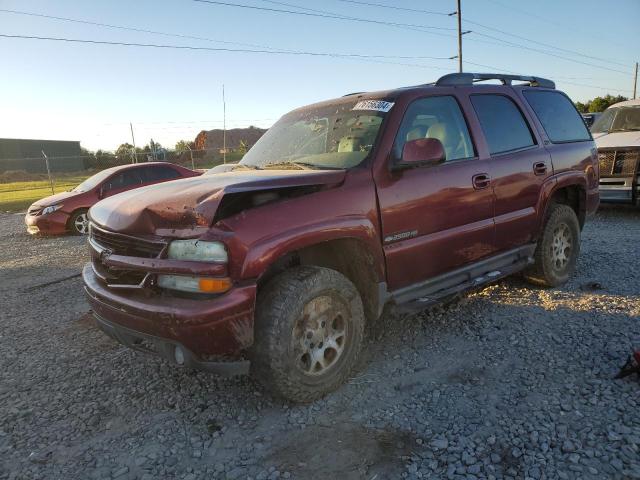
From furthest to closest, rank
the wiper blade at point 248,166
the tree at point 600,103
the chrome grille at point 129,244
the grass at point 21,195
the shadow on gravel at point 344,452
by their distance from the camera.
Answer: the tree at point 600,103 < the grass at point 21,195 < the wiper blade at point 248,166 < the chrome grille at point 129,244 < the shadow on gravel at point 344,452

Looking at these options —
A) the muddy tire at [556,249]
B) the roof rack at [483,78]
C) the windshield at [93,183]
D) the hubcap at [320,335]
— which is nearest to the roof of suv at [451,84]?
the roof rack at [483,78]

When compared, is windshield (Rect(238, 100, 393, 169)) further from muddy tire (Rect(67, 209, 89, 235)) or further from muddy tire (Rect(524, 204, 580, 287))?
muddy tire (Rect(67, 209, 89, 235))

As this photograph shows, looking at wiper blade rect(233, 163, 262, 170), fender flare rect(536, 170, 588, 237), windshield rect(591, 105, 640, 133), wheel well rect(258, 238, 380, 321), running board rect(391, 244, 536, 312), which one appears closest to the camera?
wheel well rect(258, 238, 380, 321)

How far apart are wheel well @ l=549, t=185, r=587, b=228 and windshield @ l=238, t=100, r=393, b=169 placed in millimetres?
2604

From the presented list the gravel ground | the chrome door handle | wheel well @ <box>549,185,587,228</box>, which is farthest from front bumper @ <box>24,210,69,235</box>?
wheel well @ <box>549,185,587,228</box>

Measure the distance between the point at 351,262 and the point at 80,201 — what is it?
8580 millimetres

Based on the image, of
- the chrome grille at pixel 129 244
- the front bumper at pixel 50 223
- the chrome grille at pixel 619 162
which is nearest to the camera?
the chrome grille at pixel 129 244

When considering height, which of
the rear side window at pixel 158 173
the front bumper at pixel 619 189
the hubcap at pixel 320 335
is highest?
the rear side window at pixel 158 173

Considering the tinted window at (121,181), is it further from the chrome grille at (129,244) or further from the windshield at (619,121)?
the windshield at (619,121)

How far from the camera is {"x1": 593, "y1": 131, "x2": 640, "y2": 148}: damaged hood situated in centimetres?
852

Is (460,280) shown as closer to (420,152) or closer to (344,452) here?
(420,152)

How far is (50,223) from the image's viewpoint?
980 centimetres

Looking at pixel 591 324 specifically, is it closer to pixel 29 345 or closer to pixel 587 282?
pixel 587 282

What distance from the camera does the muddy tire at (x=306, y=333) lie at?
273cm
